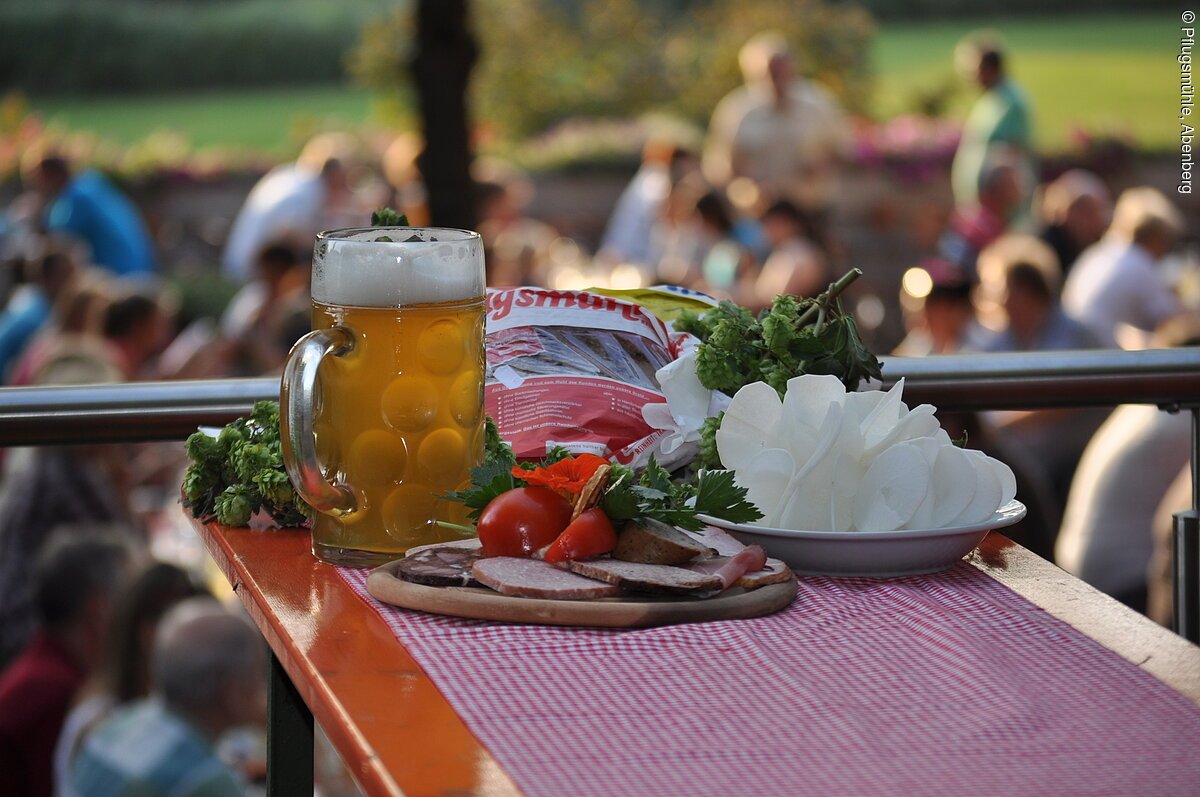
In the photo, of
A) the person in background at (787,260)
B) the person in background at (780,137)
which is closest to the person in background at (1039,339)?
A: the person in background at (787,260)

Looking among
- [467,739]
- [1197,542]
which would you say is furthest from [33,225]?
[467,739]

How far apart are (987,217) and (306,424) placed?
7799 mm

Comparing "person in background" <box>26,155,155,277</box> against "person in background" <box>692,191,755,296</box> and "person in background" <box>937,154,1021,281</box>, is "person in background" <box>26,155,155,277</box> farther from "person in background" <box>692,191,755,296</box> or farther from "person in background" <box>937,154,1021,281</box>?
"person in background" <box>937,154,1021,281</box>

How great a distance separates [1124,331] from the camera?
19.8ft

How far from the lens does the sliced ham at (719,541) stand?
1.12 metres

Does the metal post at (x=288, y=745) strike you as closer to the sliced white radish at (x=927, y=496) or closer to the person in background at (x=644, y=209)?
the sliced white radish at (x=927, y=496)

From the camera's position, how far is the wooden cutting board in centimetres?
101

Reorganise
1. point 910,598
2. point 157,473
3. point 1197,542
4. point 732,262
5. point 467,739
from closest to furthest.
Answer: point 467,739 → point 910,598 → point 1197,542 → point 157,473 → point 732,262

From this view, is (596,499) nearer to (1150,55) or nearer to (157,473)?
(157,473)

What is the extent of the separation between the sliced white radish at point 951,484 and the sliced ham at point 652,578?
8.4 inches

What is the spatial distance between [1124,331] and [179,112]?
605 inches

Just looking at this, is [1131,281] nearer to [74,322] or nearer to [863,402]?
[74,322]

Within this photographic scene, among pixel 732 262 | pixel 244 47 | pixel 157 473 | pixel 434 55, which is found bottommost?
pixel 157 473

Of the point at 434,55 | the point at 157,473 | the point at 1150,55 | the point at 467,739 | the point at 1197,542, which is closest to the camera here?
the point at 467,739
